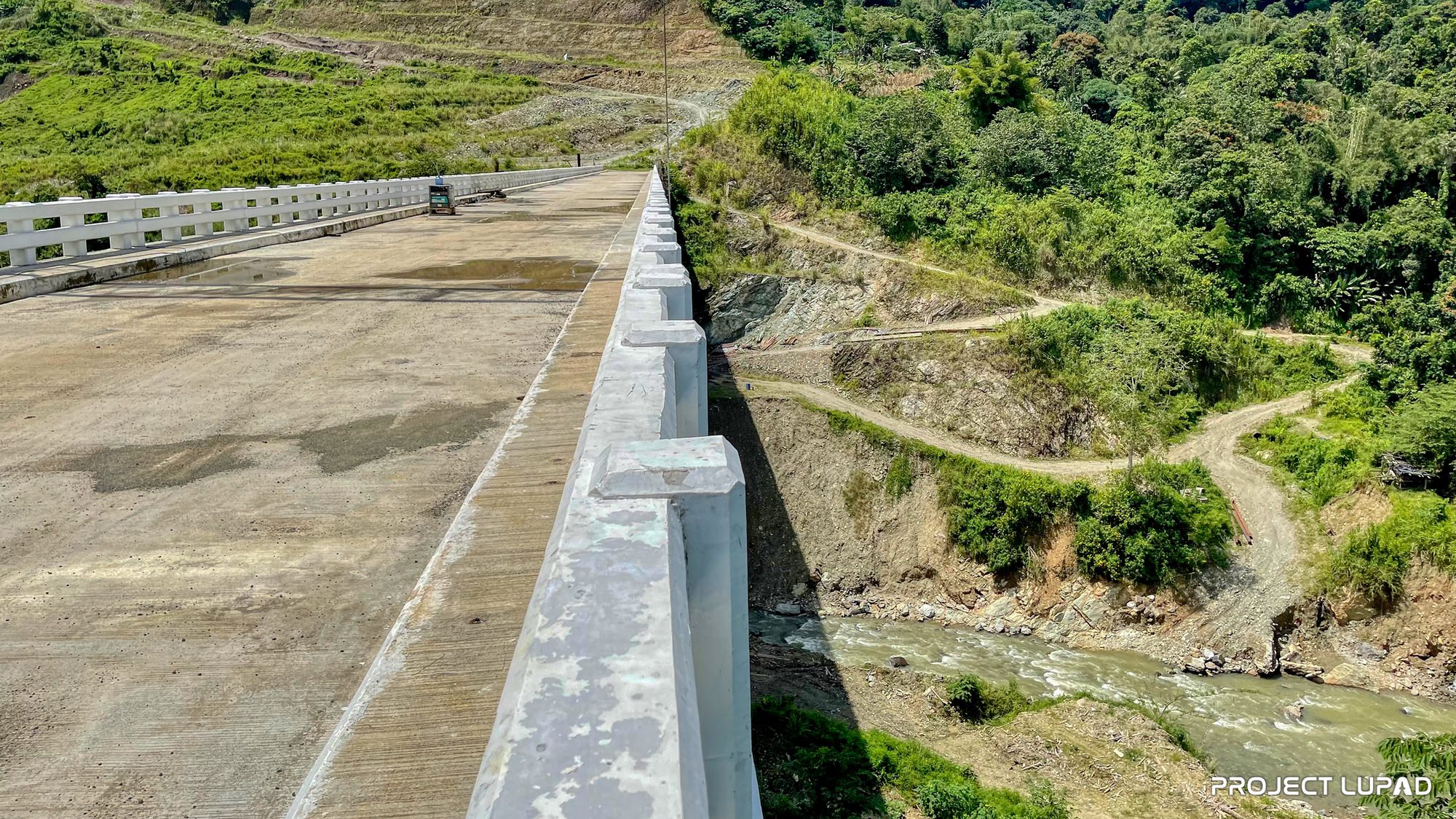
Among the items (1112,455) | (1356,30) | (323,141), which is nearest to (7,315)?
(1112,455)

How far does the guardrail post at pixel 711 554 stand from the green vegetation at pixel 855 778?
1126cm

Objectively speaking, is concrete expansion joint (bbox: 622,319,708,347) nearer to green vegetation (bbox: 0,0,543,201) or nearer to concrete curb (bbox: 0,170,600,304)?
concrete curb (bbox: 0,170,600,304)

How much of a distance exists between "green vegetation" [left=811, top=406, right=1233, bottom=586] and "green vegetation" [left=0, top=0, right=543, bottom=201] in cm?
2212

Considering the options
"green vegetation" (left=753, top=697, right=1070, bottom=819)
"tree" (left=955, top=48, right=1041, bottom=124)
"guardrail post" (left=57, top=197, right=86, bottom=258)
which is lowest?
"green vegetation" (left=753, top=697, right=1070, bottom=819)

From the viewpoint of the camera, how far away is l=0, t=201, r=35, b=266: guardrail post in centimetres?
1089

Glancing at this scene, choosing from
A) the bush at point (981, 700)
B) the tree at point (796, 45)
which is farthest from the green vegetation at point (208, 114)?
the bush at point (981, 700)

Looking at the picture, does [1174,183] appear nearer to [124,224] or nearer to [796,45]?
[124,224]

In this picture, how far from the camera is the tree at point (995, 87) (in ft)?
145

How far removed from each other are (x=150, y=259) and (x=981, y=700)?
52.5ft

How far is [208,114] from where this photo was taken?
53781 mm

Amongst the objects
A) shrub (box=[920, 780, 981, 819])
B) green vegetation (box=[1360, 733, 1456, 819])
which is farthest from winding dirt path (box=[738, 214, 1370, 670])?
shrub (box=[920, 780, 981, 819])

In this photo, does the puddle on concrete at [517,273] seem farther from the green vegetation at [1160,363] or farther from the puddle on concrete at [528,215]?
the green vegetation at [1160,363]

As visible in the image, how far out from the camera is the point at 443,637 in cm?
272

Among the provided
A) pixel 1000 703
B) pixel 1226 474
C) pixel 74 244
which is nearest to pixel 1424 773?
pixel 1000 703
